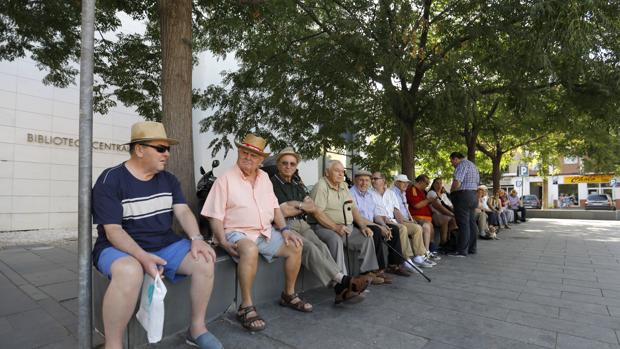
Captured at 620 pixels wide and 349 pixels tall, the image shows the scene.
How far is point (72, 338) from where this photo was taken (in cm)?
301

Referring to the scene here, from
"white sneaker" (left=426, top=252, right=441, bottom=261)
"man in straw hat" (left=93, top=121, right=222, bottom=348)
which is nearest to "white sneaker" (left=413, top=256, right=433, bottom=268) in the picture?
"white sneaker" (left=426, top=252, right=441, bottom=261)

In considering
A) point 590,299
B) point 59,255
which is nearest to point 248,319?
point 590,299

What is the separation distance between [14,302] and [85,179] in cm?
241

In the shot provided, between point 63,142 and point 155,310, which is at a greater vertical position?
point 63,142

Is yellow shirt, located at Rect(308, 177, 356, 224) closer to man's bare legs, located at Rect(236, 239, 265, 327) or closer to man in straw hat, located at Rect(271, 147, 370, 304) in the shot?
man in straw hat, located at Rect(271, 147, 370, 304)

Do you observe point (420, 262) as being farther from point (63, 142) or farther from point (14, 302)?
point (63, 142)

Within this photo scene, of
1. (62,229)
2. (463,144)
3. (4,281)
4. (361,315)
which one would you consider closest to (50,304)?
(4,281)

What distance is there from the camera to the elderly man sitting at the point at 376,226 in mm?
4973

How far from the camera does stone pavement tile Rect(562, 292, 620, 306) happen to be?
4262 mm

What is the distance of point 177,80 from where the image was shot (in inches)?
179

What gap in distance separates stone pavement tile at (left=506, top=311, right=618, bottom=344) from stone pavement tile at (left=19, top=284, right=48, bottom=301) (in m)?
4.64

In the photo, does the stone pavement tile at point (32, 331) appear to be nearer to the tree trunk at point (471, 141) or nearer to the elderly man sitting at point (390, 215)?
the elderly man sitting at point (390, 215)

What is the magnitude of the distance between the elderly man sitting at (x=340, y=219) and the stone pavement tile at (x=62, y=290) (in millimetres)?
2723

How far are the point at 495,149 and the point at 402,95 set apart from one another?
43.8 feet
